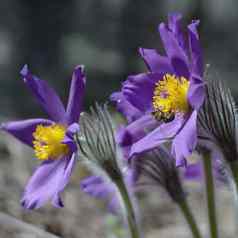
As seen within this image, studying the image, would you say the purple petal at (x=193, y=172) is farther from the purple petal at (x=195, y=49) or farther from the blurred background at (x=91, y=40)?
the blurred background at (x=91, y=40)

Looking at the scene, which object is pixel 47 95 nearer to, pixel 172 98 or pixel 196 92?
pixel 172 98

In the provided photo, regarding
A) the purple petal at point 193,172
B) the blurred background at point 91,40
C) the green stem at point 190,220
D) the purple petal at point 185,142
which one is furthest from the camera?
the blurred background at point 91,40

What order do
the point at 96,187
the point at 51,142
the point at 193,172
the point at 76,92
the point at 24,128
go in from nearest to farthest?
the point at 76,92 < the point at 51,142 < the point at 24,128 < the point at 96,187 < the point at 193,172

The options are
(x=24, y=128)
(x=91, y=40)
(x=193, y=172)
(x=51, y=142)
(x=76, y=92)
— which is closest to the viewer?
(x=76, y=92)

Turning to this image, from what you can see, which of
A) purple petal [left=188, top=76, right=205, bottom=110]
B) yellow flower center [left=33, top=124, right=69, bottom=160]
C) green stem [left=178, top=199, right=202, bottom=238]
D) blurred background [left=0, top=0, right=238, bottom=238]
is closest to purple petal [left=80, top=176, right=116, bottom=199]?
green stem [left=178, top=199, right=202, bottom=238]

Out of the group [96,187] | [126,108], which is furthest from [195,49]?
[96,187]

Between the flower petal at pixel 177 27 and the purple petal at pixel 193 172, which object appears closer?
the flower petal at pixel 177 27

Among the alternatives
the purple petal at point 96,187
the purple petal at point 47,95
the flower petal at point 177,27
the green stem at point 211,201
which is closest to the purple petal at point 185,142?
the flower petal at point 177,27
